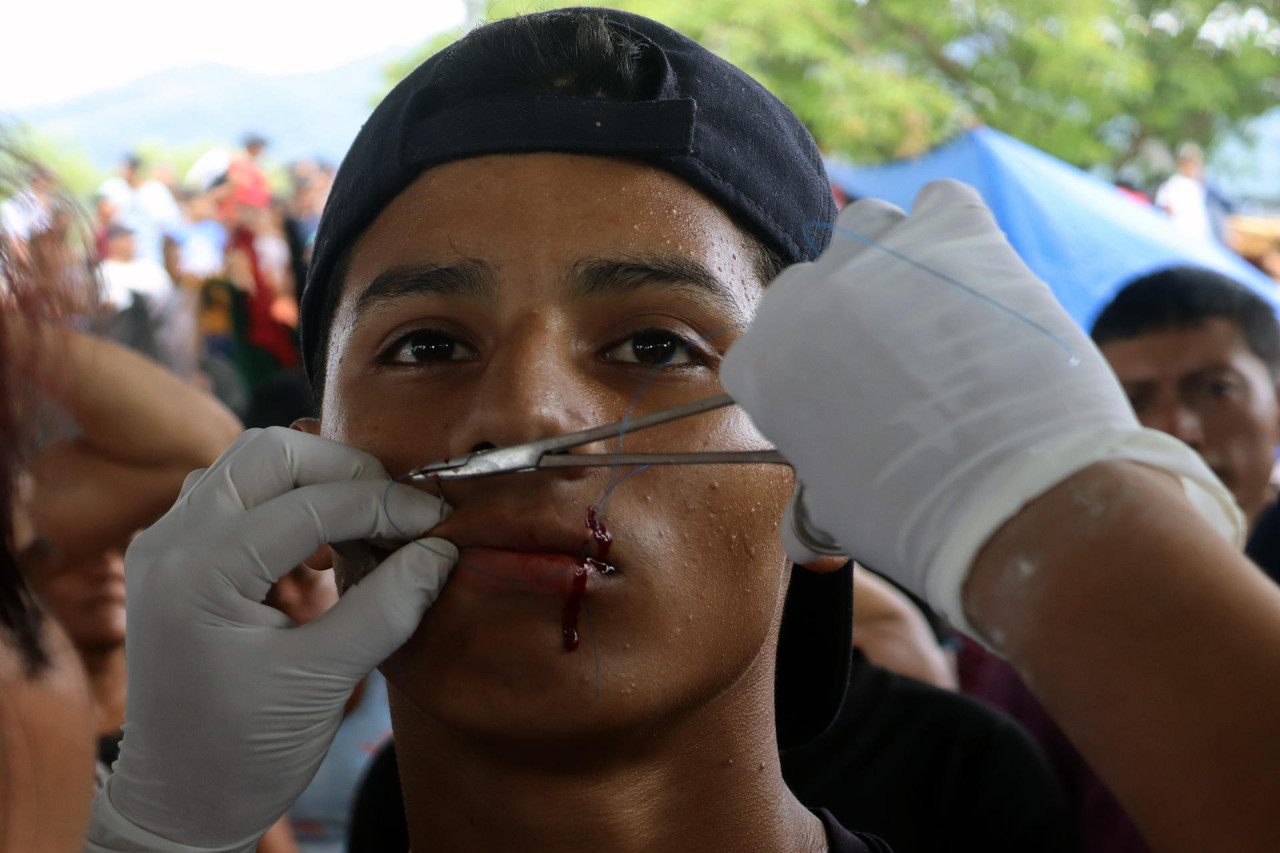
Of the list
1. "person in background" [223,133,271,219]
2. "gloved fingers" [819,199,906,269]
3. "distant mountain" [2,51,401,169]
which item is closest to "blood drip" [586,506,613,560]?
"gloved fingers" [819,199,906,269]

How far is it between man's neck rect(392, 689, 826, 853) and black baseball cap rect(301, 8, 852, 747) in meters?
0.65

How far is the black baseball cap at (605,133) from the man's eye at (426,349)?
0.22 metres

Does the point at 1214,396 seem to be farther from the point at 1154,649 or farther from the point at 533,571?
the point at 1154,649

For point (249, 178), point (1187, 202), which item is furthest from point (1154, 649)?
point (249, 178)

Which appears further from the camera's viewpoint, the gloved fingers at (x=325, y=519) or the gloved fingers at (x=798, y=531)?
the gloved fingers at (x=325, y=519)

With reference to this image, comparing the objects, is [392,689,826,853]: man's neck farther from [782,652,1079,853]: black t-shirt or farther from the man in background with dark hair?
the man in background with dark hair

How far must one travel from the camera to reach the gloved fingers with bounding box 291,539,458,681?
1.40 meters

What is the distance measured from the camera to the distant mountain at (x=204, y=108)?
3126 centimetres

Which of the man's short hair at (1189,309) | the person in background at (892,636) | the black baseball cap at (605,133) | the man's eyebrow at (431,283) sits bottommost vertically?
the person in background at (892,636)

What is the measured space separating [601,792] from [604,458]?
0.44 m

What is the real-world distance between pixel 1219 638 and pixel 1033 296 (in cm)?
40

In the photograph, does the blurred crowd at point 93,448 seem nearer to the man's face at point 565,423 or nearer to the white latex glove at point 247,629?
the white latex glove at point 247,629

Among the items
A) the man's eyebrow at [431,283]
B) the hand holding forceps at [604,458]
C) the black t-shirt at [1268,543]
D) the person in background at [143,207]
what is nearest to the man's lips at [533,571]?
the hand holding forceps at [604,458]

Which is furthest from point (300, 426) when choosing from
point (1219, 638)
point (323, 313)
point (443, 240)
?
point (1219, 638)
